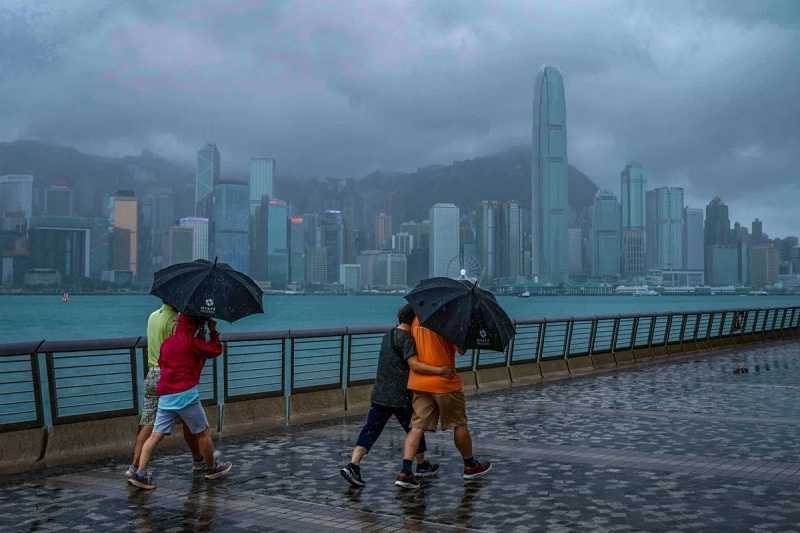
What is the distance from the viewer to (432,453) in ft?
33.7

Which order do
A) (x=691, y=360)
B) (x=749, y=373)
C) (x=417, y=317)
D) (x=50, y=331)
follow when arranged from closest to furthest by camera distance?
(x=417, y=317) → (x=749, y=373) → (x=691, y=360) → (x=50, y=331)

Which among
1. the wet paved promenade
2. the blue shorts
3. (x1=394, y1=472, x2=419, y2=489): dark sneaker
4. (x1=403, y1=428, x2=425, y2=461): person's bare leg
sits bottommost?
the wet paved promenade

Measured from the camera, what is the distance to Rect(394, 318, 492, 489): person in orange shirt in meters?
8.22

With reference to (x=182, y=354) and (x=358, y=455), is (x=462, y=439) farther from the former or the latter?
(x=182, y=354)

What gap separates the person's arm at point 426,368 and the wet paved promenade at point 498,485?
109cm

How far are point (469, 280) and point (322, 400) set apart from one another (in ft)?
17.7

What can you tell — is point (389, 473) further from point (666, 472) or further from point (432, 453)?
point (666, 472)

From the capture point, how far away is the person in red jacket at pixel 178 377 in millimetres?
8141

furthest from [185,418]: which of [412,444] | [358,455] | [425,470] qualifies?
[425,470]

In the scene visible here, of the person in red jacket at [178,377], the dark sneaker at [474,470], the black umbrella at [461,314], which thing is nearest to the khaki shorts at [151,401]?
the person in red jacket at [178,377]

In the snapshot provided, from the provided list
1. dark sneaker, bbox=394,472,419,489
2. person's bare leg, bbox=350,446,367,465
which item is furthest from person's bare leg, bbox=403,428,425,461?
person's bare leg, bbox=350,446,367,465

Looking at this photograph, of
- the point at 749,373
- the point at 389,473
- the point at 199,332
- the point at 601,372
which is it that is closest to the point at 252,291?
the point at 199,332

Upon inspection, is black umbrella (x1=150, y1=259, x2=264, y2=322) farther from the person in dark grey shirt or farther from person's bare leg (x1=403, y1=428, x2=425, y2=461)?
person's bare leg (x1=403, y1=428, x2=425, y2=461)

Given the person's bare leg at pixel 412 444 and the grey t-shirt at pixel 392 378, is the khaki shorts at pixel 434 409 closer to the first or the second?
the person's bare leg at pixel 412 444
